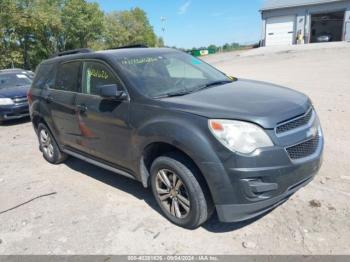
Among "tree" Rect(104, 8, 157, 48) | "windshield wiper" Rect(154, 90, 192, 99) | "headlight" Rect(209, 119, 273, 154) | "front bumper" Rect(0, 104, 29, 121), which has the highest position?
"tree" Rect(104, 8, 157, 48)

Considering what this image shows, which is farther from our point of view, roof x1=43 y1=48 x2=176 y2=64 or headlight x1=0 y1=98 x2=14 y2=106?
headlight x1=0 y1=98 x2=14 y2=106

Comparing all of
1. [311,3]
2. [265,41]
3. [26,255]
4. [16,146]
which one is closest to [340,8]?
[311,3]

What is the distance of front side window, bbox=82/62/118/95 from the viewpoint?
4055 mm

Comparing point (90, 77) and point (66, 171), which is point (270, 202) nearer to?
point (90, 77)

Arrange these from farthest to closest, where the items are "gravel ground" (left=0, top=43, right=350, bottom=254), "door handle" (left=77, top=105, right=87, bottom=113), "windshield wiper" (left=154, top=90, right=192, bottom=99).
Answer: "door handle" (left=77, top=105, right=87, bottom=113) < "windshield wiper" (left=154, top=90, right=192, bottom=99) < "gravel ground" (left=0, top=43, right=350, bottom=254)

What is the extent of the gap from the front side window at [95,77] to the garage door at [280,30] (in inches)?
1371

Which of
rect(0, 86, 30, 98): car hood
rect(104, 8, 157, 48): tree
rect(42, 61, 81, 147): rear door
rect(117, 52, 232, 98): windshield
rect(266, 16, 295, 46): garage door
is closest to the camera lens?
rect(117, 52, 232, 98): windshield

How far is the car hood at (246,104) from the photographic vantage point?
295 cm

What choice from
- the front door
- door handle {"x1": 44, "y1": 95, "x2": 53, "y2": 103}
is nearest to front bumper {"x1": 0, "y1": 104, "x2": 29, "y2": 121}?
door handle {"x1": 44, "y1": 95, "x2": 53, "y2": 103}

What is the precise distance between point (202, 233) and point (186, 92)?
5.01 ft

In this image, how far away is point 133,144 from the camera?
3691 millimetres

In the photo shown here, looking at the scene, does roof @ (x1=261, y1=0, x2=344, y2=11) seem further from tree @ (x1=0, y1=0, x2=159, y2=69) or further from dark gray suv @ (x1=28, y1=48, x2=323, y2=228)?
dark gray suv @ (x1=28, y1=48, x2=323, y2=228)

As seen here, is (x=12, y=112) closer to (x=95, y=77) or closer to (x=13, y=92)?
(x=13, y=92)

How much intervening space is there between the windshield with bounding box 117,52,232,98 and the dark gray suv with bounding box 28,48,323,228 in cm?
1
